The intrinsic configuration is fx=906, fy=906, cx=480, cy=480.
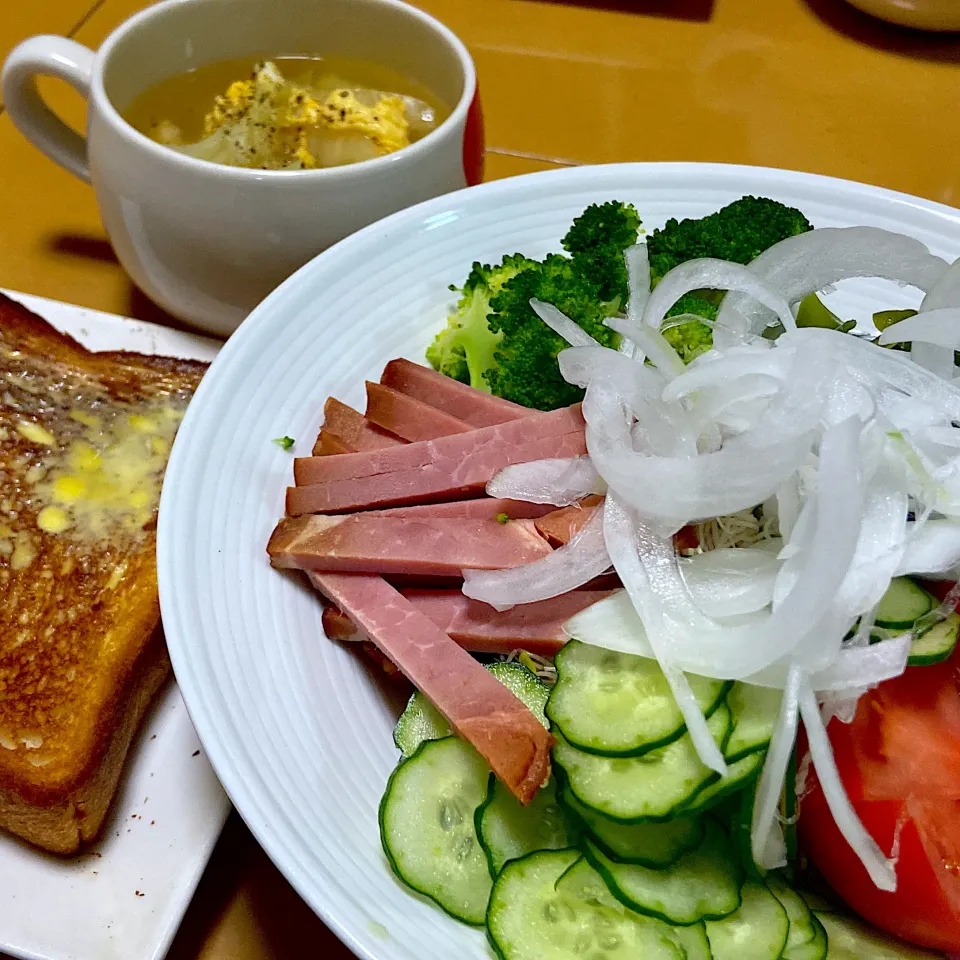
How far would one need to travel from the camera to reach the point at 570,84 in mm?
2689

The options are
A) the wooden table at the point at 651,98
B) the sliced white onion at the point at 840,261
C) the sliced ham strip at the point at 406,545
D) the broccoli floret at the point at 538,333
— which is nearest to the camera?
the sliced ham strip at the point at 406,545

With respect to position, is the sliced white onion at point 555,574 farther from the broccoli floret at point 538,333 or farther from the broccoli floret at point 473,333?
the broccoli floret at point 473,333

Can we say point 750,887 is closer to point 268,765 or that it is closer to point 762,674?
point 762,674

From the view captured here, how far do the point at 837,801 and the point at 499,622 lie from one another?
439mm

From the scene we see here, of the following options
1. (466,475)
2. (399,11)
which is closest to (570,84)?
(399,11)

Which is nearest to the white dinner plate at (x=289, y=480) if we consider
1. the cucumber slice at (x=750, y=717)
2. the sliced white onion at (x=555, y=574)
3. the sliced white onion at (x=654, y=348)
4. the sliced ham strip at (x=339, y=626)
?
the sliced ham strip at (x=339, y=626)

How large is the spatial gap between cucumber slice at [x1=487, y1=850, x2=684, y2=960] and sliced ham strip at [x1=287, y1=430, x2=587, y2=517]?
502 millimetres

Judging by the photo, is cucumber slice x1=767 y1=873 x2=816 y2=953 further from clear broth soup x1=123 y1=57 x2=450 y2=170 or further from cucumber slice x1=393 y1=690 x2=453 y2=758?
clear broth soup x1=123 y1=57 x2=450 y2=170

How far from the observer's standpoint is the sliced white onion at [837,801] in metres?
0.94

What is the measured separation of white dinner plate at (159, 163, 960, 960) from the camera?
99 cm

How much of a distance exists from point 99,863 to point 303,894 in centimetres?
46

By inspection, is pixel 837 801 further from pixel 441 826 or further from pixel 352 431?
pixel 352 431

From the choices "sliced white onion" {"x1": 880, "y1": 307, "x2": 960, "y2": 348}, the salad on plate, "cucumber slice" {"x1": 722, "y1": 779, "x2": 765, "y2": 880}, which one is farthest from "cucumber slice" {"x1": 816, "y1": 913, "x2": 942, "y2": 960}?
"sliced white onion" {"x1": 880, "y1": 307, "x2": 960, "y2": 348}

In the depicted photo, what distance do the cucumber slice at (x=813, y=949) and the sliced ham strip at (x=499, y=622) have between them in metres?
0.41
